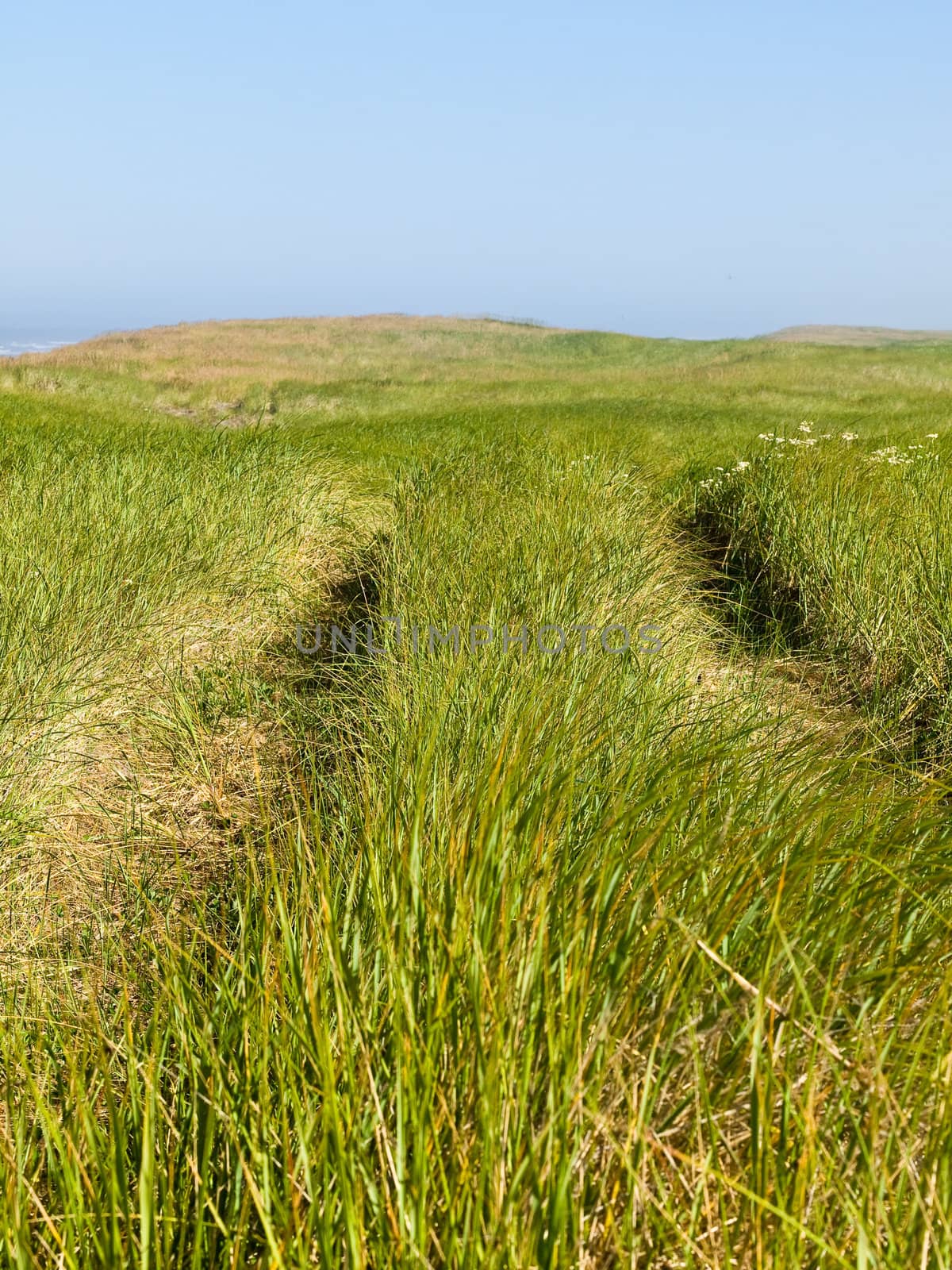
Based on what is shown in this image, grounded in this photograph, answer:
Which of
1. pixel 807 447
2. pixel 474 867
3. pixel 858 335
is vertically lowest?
pixel 474 867

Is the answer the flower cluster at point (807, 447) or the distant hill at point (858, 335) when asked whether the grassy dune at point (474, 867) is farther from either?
the distant hill at point (858, 335)

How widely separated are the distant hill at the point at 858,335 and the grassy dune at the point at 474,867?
4315cm

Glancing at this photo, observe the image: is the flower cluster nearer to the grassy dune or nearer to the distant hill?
the grassy dune

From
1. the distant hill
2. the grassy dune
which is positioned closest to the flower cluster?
the grassy dune

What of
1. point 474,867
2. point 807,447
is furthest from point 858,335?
point 474,867

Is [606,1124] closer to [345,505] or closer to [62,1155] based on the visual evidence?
[62,1155]

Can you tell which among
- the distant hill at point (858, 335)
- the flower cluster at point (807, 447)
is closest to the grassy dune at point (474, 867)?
the flower cluster at point (807, 447)

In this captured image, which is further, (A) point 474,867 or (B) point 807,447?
(B) point 807,447

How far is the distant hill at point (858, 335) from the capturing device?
44.6 metres

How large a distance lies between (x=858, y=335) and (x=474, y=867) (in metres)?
53.5

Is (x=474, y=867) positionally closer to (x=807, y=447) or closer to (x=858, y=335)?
(x=807, y=447)

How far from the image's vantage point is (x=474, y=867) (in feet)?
4.44

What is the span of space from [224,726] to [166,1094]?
2157 mm

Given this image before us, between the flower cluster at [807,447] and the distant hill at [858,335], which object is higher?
the distant hill at [858,335]
